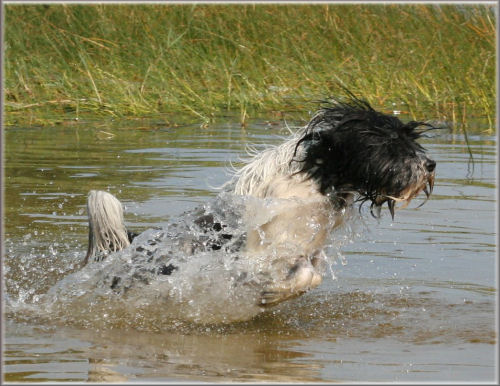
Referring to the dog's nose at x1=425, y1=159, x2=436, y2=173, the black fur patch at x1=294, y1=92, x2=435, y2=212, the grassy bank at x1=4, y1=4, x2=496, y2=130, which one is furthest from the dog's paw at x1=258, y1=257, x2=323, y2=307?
the grassy bank at x1=4, y1=4, x2=496, y2=130

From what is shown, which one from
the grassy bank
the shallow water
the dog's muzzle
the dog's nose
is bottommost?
the shallow water

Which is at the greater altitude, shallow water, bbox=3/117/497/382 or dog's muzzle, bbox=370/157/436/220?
dog's muzzle, bbox=370/157/436/220

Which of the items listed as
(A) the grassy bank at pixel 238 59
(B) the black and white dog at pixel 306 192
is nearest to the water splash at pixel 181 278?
(B) the black and white dog at pixel 306 192

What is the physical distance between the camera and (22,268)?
5832 millimetres

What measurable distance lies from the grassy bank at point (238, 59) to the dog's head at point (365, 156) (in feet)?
16.8

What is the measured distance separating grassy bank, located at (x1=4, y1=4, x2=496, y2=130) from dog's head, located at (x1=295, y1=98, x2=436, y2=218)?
5.13 metres

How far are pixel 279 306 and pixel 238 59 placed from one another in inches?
276

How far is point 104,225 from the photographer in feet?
16.3

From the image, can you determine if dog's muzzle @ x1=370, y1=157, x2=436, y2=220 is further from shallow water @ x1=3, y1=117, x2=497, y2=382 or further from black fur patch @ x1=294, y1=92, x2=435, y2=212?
shallow water @ x1=3, y1=117, x2=497, y2=382

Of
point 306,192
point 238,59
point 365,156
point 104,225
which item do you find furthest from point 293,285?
point 238,59

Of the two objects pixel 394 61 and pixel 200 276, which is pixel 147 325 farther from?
pixel 394 61

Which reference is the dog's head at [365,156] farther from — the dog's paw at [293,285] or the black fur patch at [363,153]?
the dog's paw at [293,285]

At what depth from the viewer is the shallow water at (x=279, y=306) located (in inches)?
162

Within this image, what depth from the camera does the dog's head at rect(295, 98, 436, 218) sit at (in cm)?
471
